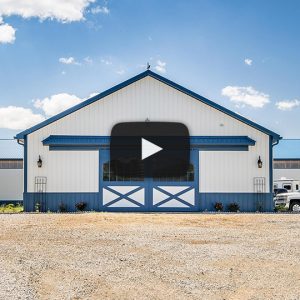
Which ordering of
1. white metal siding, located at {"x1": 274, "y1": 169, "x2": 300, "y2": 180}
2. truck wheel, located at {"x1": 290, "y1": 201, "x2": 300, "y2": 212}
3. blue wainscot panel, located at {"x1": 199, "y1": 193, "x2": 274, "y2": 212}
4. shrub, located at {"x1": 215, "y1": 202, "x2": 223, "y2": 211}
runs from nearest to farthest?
shrub, located at {"x1": 215, "y1": 202, "x2": 223, "y2": 211}, blue wainscot panel, located at {"x1": 199, "y1": 193, "x2": 274, "y2": 212}, truck wheel, located at {"x1": 290, "y1": 201, "x2": 300, "y2": 212}, white metal siding, located at {"x1": 274, "y1": 169, "x2": 300, "y2": 180}

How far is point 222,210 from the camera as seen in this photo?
2253 centimetres

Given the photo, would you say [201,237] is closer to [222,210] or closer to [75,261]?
[75,261]

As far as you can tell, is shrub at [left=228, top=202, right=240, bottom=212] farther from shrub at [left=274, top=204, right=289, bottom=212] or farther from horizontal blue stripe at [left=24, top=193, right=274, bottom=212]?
shrub at [left=274, top=204, right=289, bottom=212]

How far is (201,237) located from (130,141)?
9485mm

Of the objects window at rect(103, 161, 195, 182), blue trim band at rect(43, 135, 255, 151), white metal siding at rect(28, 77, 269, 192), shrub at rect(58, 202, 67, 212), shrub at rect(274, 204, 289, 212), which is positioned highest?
white metal siding at rect(28, 77, 269, 192)

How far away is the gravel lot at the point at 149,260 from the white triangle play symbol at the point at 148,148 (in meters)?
5.91

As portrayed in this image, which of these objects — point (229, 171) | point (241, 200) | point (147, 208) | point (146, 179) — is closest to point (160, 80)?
point (146, 179)

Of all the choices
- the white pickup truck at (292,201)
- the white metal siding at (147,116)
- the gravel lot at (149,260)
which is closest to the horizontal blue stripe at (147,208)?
the white metal siding at (147,116)

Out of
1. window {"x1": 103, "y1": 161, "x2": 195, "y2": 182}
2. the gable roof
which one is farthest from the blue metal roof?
window {"x1": 103, "y1": 161, "x2": 195, "y2": 182}

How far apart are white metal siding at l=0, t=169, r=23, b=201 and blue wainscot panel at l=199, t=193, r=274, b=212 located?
1429 centimetres

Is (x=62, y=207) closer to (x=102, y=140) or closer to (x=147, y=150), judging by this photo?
(x=102, y=140)

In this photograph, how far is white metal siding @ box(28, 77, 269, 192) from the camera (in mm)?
22766

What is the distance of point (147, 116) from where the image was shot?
23.0 m

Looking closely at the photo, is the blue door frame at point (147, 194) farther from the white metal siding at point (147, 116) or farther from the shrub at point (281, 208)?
the shrub at point (281, 208)
